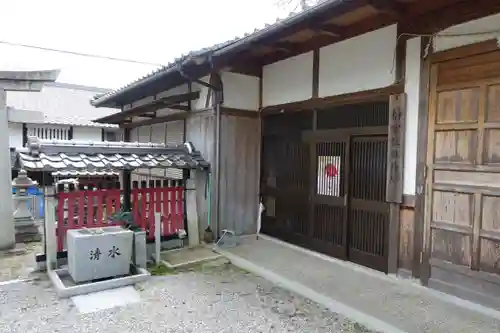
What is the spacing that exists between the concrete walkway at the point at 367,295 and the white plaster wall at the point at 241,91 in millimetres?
3150

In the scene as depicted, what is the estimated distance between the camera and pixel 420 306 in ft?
14.2

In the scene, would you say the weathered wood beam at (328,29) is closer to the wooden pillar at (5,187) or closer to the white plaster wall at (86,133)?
the wooden pillar at (5,187)

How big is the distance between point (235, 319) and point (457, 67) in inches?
167

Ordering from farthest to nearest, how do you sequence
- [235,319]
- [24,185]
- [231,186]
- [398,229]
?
[24,185], [231,186], [398,229], [235,319]

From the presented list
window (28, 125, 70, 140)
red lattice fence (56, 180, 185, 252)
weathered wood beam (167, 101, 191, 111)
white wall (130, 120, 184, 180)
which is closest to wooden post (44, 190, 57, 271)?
red lattice fence (56, 180, 185, 252)

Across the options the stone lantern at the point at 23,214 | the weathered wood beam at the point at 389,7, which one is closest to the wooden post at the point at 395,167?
the weathered wood beam at the point at 389,7

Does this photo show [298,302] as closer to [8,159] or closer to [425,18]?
[425,18]

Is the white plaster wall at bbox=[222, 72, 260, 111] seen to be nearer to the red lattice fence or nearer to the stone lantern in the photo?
the red lattice fence

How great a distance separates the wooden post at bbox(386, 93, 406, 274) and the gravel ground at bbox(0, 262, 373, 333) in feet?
5.51

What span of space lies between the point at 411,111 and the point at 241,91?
3.72m

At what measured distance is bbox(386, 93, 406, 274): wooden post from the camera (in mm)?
5129

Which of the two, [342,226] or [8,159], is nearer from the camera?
[342,226]

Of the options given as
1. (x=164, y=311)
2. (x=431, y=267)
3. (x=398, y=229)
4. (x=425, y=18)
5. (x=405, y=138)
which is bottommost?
(x=164, y=311)

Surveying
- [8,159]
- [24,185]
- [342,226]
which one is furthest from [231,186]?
[24,185]
